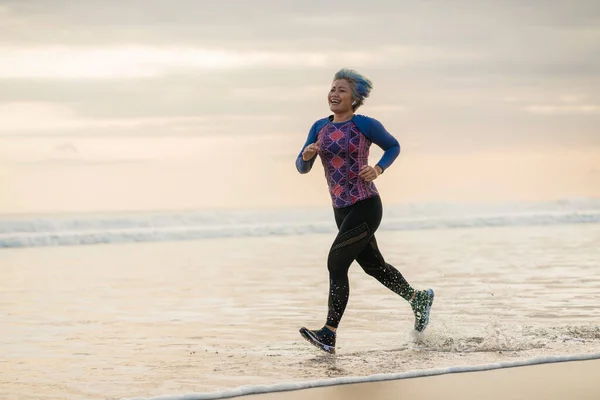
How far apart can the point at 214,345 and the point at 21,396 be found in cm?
192

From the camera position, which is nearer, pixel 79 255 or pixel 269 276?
pixel 269 276

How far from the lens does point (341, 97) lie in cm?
704

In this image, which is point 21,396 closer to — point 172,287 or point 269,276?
point 172,287

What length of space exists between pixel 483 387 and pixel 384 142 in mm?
2226

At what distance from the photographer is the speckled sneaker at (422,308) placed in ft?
24.4

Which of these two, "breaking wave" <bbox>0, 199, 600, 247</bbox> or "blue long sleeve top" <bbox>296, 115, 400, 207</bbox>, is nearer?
"blue long sleeve top" <bbox>296, 115, 400, 207</bbox>

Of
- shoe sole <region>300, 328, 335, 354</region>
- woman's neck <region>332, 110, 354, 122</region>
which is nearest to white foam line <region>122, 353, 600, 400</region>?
shoe sole <region>300, 328, 335, 354</region>

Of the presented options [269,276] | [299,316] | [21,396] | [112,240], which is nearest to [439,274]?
[269,276]

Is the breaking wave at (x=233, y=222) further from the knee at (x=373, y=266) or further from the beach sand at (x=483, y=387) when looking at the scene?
the beach sand at (x=483, y=387)

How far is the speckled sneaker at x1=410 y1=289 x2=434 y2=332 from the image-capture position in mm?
7438

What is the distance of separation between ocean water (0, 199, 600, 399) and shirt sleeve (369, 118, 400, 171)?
50.0 inches

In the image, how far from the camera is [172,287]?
1143 cm

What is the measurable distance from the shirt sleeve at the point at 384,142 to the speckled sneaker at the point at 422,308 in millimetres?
1071

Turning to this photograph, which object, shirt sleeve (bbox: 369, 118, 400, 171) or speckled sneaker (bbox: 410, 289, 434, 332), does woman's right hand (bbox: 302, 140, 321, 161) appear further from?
speckled sneaker (bbox: 410, 289, 434, 332)
